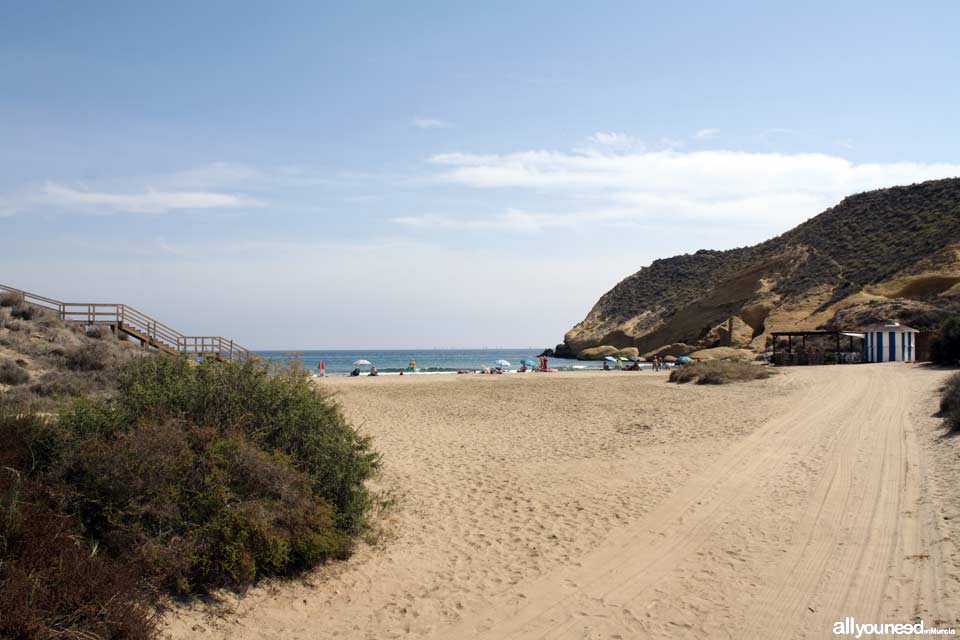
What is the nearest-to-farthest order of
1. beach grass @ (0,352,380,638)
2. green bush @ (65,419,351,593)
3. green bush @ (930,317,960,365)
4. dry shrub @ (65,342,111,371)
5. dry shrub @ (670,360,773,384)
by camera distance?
beach grass @ (0,352,380,638)
green bush @ (65,419,351,593)
dry shrub @ (65,342,111,371)
dry shrub @ (670,360,773,384)
green bush @ (930,317,960,365)

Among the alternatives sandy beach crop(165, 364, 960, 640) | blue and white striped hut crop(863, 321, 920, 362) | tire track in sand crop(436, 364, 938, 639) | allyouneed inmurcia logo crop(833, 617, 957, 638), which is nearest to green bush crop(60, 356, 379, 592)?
sandy beach crop(165, 364, 960, 640)

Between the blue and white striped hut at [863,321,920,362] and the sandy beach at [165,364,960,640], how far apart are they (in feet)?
78.4

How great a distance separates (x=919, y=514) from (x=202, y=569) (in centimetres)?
751

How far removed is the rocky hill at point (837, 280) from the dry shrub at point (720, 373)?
59.0 ft

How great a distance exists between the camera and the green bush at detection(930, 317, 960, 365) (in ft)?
96.5

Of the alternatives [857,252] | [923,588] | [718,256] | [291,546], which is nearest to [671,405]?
[923,588]

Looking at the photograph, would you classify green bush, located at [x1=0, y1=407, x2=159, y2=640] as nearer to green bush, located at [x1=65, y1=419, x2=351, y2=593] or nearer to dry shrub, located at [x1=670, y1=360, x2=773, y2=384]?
green bush, located at [x1=65, y1=419, x2=351, y2=593]

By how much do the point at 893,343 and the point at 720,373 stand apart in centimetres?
1398

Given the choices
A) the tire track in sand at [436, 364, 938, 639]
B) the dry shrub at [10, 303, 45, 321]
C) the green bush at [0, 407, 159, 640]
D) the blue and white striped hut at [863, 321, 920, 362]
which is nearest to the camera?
the green bush at [0, 407, 159, 640]

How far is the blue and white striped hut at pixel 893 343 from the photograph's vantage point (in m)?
35.6

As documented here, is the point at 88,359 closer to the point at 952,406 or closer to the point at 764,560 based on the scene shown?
the point at 764,560

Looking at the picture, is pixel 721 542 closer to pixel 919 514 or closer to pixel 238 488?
pixel 919 514

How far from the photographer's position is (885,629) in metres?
4.91

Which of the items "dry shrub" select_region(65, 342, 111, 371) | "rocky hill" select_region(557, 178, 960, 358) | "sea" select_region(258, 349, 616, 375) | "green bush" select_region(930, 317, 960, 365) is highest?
"rocky hill" select_region(557, 178, 960, 358)
